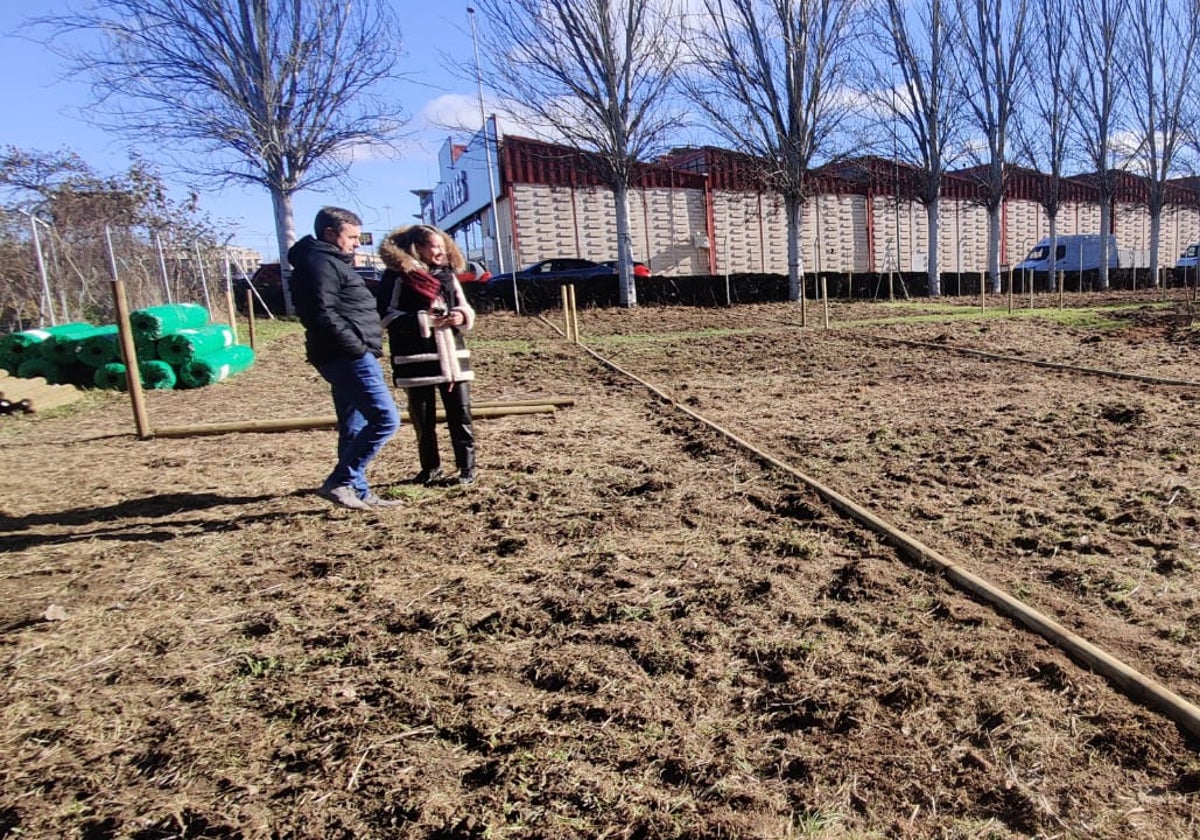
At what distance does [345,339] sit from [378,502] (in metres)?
1.01

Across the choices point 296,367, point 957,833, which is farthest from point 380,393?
point 296,367

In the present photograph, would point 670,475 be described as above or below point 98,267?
below

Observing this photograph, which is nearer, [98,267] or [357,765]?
[357,765]

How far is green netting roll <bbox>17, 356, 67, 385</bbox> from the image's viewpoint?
917 centimetres

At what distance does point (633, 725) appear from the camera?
2.14 metres

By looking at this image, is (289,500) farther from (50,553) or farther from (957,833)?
(957,833)

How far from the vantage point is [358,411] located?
4270mm

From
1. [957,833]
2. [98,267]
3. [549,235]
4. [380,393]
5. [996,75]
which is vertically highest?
[996,75]

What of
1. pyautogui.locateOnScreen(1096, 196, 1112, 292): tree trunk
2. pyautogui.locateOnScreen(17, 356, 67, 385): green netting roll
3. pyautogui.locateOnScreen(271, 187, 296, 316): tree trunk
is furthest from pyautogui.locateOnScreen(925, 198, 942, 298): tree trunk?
pyautogui.locateOnScreen(17, 356, 67, 385): green netting roll

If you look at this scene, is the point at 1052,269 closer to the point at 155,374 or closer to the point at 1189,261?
the point at 1189,261

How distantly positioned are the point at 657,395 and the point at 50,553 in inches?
226

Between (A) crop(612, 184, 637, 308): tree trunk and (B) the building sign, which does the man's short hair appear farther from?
(B) the building sign

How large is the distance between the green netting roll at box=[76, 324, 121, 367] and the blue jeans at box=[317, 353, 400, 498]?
6.93 meters

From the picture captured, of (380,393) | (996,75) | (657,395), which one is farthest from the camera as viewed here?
(996,75)
